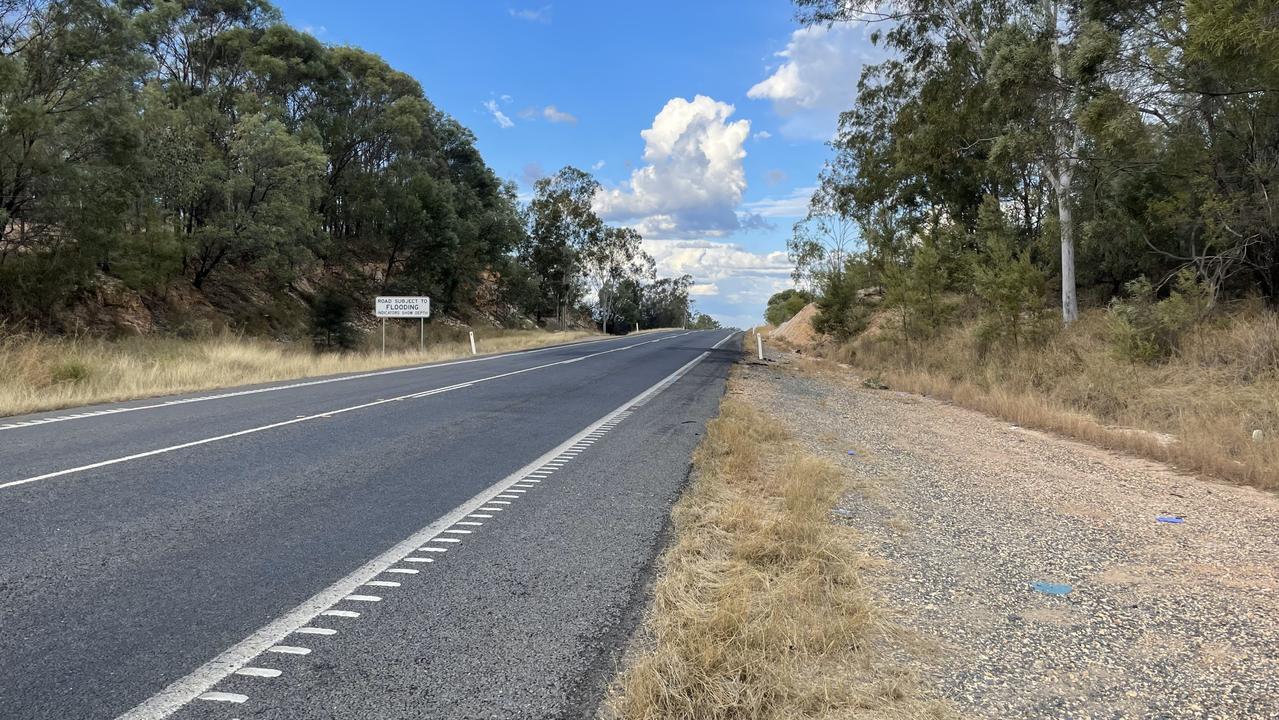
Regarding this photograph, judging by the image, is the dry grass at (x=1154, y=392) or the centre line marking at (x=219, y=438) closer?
the centre line marking at (x=219, y=438)

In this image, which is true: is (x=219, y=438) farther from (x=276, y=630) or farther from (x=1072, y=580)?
(x=1072, y=580)

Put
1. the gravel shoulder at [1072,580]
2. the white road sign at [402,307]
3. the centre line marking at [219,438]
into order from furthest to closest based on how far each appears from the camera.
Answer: the white road sign at [402,307]
the centre line marking at [219,438]
the gravel shoulder at [1072,580]

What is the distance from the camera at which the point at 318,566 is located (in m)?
3.92

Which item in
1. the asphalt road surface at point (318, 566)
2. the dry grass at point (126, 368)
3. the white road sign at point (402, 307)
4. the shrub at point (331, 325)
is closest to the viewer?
the asphalt road surface at point (318, 566)

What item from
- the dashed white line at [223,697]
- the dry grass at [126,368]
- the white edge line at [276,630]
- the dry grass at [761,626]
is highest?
the dry grass at [126,368]

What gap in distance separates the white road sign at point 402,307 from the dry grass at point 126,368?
2.88m

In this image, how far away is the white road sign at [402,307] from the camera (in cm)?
2473

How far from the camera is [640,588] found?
375cm

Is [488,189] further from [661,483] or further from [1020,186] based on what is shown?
[661,483]

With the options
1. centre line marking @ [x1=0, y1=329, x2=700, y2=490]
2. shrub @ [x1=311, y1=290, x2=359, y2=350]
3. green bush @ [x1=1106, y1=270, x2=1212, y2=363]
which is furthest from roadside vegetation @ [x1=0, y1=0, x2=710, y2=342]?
green bush @ [x1=1106, y1=270, x2=1212, y2=363]

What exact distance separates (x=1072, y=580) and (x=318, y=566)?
4464 mm

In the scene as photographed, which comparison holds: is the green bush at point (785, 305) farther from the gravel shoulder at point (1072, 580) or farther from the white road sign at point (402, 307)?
the gravel shoulder at point (1072, 580)

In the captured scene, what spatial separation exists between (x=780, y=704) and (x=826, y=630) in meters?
0.67

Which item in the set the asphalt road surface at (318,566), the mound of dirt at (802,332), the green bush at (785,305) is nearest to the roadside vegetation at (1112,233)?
the asphalt road surface at (318,566)
